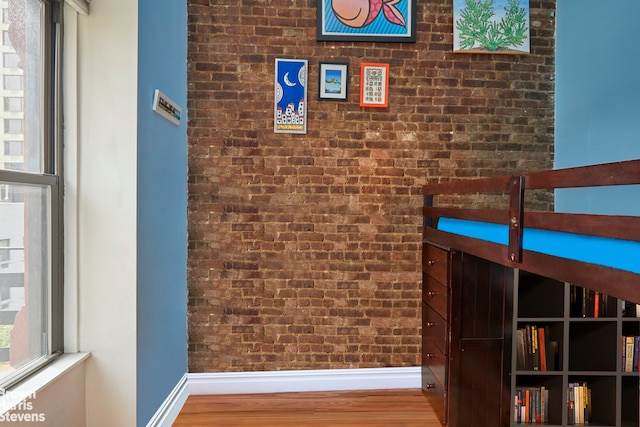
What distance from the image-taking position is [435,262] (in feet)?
7.98

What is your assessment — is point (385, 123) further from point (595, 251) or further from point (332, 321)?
point (595, 251)

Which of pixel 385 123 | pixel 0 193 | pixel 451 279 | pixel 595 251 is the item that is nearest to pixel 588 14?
pixel 385 123

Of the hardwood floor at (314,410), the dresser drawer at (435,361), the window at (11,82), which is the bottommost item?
the hardwood floor at (314,410)

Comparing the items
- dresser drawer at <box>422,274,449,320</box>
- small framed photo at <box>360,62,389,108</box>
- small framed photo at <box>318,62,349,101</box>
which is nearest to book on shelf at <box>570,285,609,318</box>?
dresser drawer at <box>422,274,449,320</box>

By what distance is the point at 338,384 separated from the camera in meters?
2.71

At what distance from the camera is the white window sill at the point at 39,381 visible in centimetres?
130

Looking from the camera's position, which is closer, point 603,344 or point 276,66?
point 603,344

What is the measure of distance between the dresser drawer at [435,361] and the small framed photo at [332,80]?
1.81 metres

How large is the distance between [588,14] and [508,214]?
74.8 inches

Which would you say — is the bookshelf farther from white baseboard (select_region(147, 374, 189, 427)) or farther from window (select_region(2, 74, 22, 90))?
window (select_region(2, 74, 22, 90))

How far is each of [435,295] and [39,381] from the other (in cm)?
205

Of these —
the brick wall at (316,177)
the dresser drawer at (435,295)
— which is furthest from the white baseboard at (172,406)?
the dresser drawer at (435,295)

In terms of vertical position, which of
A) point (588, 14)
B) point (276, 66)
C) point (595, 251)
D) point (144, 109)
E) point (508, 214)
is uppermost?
point (588, 14)

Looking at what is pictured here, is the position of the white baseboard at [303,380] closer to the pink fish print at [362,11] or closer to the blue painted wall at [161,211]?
the blue painted wall at [161,211]
